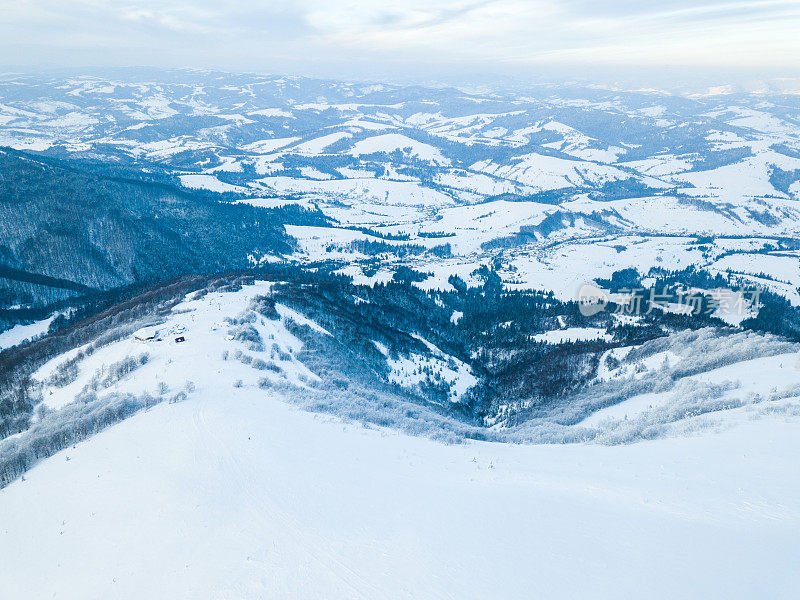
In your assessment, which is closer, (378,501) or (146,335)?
(378,501)

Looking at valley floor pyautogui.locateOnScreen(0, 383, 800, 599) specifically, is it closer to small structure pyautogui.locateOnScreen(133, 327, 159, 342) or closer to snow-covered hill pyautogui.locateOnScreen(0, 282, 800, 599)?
snow-covered hill pyautogui.locateOnScreen(0, 282, 800, 599)

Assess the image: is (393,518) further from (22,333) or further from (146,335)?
(22,333)

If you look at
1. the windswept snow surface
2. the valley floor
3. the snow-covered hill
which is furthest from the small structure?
the windswept snow surface

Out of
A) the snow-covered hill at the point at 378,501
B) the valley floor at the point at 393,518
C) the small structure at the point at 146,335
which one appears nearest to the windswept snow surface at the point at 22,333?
the small structure at the point at 146,335

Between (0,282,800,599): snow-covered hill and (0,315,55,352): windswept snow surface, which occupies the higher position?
(0,282,800,599): snow-covered hill

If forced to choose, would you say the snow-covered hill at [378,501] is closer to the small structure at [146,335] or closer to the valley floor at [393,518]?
the valley floor at [393,518]

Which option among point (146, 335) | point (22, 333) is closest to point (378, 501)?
point (146, 335)

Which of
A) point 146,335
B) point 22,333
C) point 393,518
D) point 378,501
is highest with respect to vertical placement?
point 393,518

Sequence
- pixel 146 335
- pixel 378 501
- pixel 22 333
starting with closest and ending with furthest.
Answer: pixel 378 501 < pixel 146 335 < pixel 22 333
